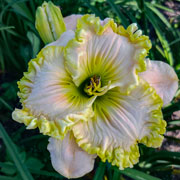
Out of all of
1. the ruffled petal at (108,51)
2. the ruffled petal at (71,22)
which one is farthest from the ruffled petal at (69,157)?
the ruffled petal at (71,22)

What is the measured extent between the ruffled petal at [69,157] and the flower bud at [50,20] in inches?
17.0

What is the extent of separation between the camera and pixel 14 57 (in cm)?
161

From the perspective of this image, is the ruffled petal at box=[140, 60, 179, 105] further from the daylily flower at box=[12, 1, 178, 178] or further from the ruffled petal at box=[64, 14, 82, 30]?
the ruffled petal at box=[64, 14, 82, 30]

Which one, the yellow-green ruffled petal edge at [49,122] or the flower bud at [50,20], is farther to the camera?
the flower bud at [50,20]

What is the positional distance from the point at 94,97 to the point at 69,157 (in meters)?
0.26

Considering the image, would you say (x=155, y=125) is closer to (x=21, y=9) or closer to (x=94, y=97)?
(x=94, y=97)

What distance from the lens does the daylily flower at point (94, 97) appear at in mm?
796

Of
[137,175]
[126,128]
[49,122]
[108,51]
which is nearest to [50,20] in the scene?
[108,51]

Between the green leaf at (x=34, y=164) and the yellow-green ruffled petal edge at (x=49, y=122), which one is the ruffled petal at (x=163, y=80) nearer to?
the yellow-green ruffled petal edge at (x=49, y=122)

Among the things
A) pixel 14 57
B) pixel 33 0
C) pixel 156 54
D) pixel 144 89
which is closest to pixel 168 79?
pixel 144 89

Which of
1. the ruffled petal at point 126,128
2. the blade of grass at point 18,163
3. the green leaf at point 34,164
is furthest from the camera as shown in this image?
the green leaf at point 34,164

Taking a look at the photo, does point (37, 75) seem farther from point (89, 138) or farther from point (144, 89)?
point (144, 89)

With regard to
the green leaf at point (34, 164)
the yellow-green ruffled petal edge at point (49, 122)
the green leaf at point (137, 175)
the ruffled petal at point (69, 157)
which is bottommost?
the green leaf at point (34, 164)

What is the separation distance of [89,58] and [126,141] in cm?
35
